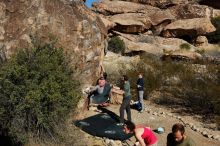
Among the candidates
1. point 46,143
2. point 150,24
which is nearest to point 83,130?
point 46,143

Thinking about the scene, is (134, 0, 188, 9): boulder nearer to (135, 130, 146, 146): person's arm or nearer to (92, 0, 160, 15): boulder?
(92, 0, 160, 15): boulder

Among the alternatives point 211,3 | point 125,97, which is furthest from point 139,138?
point 211,3

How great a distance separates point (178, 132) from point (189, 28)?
38.9m

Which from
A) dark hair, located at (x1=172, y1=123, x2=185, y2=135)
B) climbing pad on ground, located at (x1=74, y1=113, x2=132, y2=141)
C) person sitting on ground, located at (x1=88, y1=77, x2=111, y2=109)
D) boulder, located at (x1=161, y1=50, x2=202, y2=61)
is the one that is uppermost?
dark hair, located at (x1=172, y1=123, x2=185, y2=135)

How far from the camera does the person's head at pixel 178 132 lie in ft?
21.0

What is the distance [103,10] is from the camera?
159 feet

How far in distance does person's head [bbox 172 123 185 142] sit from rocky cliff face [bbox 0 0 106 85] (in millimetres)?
7070

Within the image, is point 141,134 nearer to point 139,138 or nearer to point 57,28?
point 139,138

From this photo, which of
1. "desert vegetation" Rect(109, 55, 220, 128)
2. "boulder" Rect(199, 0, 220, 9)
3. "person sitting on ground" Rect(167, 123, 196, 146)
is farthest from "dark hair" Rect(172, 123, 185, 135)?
"boulder" Rect(199, 0, 220, 9)

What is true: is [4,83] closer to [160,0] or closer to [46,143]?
[46,143]

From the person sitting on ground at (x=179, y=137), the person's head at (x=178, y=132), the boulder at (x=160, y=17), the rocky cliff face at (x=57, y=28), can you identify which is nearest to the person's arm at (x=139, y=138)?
the person sitting on ground at (x=179, y=137)

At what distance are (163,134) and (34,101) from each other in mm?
4540

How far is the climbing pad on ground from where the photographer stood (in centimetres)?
1283

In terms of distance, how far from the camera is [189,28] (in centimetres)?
4447
